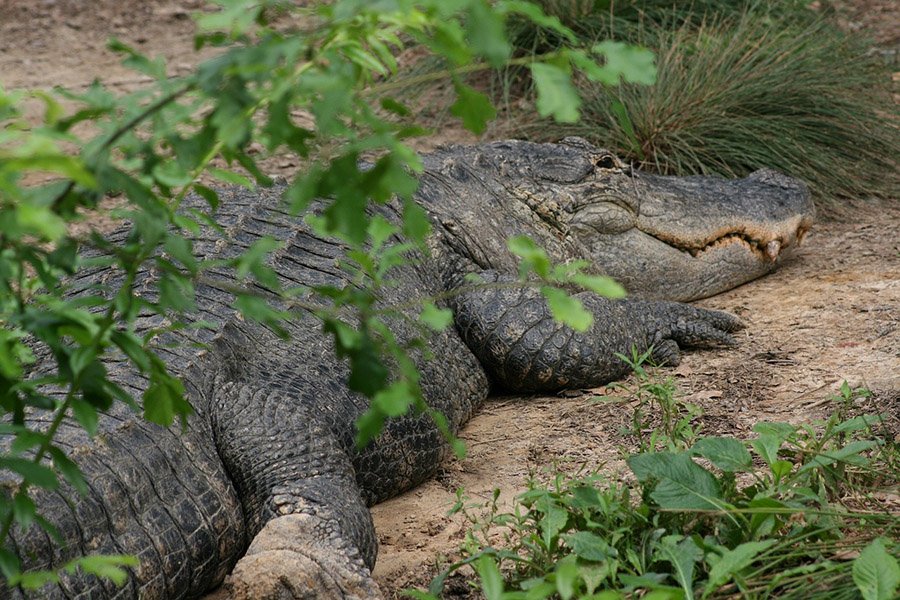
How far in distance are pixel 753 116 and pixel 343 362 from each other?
366 cm

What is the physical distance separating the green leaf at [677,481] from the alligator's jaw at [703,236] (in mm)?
2477

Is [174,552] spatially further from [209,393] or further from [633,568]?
[633,568]

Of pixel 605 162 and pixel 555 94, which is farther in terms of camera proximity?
pixel 605 162

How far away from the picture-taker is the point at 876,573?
200 cm

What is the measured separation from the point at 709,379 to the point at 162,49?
21.7 ft

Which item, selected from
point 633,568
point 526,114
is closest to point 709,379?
point 633,568

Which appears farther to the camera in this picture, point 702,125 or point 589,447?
point 702,125

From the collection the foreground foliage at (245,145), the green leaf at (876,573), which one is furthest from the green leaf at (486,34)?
the green leaf at (876,573)

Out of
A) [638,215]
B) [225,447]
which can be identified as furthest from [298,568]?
[638,215]

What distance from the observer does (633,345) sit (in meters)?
4.23

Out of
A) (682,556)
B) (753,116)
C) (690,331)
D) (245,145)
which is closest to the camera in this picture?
(245,145)

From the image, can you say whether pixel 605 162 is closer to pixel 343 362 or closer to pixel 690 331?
pixel 690 331

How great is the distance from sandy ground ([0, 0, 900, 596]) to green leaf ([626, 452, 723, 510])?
62 centimetres

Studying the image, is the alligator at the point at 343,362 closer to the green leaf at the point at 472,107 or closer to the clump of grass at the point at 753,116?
the green leaf at the point at 472,107
